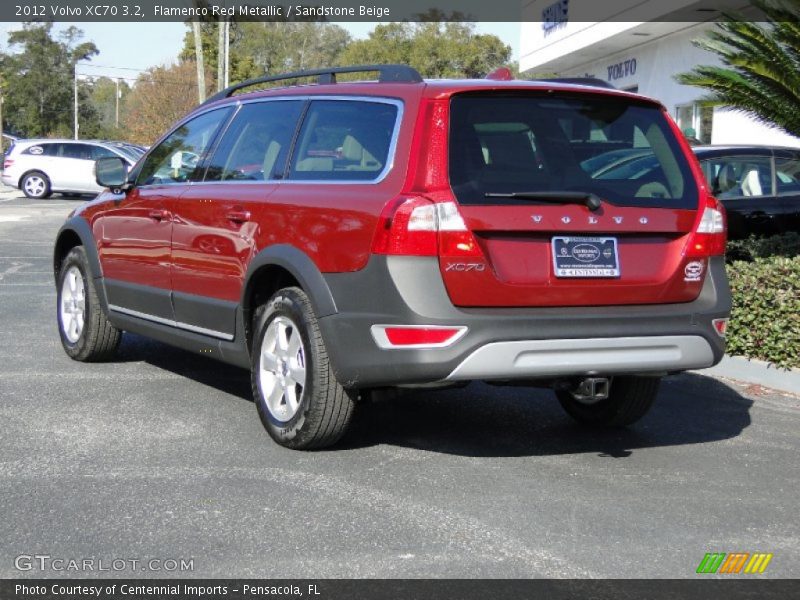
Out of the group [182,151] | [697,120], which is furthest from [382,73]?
[697,120]

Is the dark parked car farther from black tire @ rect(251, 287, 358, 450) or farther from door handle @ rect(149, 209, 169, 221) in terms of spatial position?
black tire @ rect(251, 287, 358, 450)

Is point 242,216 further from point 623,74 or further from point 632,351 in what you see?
point 623,74

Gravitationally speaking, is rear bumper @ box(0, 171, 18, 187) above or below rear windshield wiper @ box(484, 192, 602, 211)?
below

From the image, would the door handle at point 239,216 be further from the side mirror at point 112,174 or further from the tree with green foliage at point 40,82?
the tree with green foliage at point 40,82

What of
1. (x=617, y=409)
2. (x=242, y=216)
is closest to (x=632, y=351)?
(x=617, y=409)

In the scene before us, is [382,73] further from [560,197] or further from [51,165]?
[51,165]

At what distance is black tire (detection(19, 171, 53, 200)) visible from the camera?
1257 inches

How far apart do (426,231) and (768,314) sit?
397 centimetres

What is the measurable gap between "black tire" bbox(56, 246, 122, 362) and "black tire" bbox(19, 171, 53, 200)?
81.6 ft

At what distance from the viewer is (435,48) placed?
73.2m

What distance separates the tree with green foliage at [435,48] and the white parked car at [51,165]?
137 ft

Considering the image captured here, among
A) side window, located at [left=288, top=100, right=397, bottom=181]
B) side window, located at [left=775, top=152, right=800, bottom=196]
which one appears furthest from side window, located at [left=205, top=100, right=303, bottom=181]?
side window, located at [left=775, top=152, right=800, bottom=196]

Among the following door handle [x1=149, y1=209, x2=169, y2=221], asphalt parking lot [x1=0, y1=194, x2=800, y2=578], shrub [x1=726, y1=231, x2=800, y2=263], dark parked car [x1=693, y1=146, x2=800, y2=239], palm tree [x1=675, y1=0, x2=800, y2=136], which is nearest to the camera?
asphalt parking lot [x1=0, y1=194, x2=800, y2=578]
